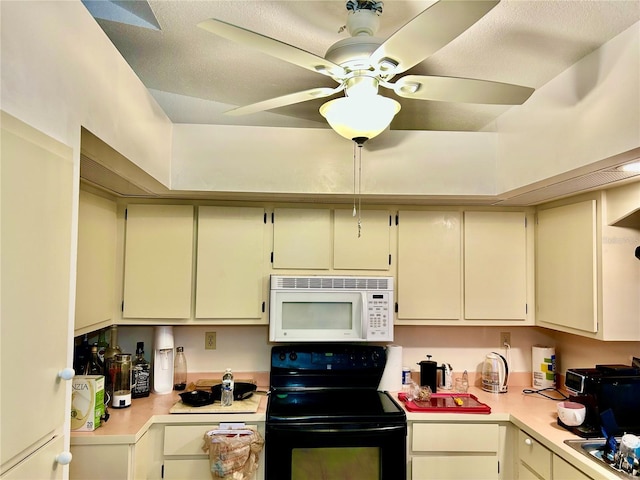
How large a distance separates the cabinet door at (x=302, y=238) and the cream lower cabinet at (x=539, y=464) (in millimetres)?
1334

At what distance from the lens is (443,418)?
A: 232cm

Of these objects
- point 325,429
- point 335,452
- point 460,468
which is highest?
point 325,429

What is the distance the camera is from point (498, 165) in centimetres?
241

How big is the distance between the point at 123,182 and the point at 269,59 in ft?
2.97

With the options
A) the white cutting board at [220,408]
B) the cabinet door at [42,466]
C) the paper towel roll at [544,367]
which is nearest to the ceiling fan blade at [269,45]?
the cabinet door at [42,466]

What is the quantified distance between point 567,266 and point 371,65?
1.70 m

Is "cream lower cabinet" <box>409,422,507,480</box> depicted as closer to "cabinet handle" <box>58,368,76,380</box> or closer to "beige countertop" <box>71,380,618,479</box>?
Result: "beige countertop" <box>71,380,618,479</box>

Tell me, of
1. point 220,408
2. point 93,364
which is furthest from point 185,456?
point 93,364

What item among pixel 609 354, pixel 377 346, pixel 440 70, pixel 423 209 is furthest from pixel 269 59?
pixel 609 354

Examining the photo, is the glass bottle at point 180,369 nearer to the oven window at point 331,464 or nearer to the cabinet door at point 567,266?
the oven window at point 331,464

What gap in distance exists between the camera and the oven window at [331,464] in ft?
7.25

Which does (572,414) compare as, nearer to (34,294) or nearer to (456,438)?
(456,438)

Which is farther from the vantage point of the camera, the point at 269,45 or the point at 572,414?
the point at 572,414

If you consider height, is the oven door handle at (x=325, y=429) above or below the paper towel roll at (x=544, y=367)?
below
